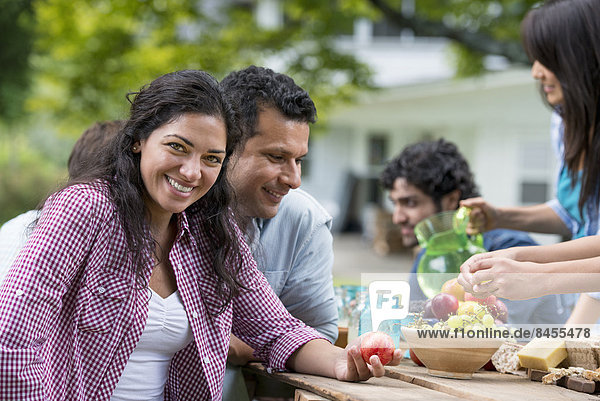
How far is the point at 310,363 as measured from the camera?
232 centimetres

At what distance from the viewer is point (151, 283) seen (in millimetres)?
2299

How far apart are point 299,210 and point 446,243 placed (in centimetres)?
59

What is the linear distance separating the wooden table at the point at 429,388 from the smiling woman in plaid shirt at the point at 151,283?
7 centimetres

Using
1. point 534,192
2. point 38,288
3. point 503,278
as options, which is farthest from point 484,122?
point 38,288

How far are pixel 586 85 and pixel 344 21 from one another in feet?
20.0

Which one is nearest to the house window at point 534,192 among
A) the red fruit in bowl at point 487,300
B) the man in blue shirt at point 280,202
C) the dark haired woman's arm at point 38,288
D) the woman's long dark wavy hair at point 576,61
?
the woman's long dark wavy hair at point 576,61

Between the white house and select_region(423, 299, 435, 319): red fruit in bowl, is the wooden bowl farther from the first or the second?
the white house

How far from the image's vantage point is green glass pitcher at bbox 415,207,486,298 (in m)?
2.85

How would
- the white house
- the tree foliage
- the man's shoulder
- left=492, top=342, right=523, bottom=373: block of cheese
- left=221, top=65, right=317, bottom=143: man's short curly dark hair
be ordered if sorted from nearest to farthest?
left=492, top=342, right=523, bottom=373: block of cheese, left=221, top=65, right=317, bottom=143: man's short curly dark hair, the man's shoulder, the tree foliage, the white house

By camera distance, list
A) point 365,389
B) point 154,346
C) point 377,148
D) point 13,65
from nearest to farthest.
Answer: point 365,389, point 154,346, point 13,65, point 377,148

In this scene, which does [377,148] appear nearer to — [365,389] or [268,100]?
[268,100]

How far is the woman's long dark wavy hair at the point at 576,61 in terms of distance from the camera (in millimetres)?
2834

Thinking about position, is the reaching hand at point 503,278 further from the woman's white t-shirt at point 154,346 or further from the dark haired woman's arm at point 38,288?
the dark haired woman's arm at point 38,288

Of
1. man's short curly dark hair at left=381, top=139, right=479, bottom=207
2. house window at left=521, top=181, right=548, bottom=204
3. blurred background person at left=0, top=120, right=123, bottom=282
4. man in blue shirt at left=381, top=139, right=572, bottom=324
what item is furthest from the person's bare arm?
house window at left=521, top=181, right=548, bottom=204
